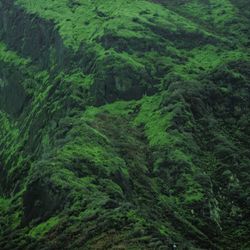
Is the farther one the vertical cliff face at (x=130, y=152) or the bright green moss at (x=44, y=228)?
the vertical cliff face at (x=130, y=152)

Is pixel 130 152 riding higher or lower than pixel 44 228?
higher

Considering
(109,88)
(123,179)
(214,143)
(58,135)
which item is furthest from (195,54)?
(123,179)

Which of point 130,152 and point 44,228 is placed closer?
point 44,228

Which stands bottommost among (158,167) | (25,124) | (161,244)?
(25,124)

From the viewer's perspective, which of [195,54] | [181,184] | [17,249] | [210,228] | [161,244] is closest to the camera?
[161,244]

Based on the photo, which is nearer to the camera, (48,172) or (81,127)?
(48,172)

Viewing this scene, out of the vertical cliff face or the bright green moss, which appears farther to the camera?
the vertical cliff face

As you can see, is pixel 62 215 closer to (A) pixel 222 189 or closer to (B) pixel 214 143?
(A) pixel 222 189

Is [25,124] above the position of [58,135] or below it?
below
